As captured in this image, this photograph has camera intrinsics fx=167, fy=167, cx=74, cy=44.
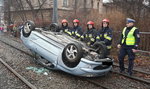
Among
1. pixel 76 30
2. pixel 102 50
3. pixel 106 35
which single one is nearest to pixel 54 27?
pixel 76 30

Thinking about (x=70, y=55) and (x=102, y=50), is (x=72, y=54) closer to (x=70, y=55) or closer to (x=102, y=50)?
(x=70, y=55)

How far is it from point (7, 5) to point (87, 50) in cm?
2623

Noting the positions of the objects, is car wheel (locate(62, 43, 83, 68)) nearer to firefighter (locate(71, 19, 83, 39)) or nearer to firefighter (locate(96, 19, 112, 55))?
firefighter (locate(96, 19, 112, 55))

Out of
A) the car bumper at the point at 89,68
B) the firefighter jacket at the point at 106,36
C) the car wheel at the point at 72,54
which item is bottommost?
the car bumper at the point at 89,68

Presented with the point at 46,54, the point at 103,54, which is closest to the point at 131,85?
the point at 103,54

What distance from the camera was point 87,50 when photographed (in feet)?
16.7

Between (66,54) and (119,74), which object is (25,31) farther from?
(119,74)

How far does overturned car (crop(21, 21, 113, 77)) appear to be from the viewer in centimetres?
471

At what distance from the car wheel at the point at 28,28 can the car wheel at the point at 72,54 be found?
2.17 m

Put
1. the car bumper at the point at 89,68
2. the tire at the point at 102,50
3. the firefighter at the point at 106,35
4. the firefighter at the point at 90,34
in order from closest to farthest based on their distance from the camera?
the car bumper at the point at 89,68, the tire at the point at 102,50, the firefighter at the point at 106,35, the firefighter at the point at 90,34

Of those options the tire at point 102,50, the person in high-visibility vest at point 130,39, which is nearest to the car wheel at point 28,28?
the tire at point 102,50

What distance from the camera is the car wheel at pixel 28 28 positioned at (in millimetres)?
6598

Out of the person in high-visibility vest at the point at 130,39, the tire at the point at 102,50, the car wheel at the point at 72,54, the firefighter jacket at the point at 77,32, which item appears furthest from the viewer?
the firefighter jacket at the point at 77,32

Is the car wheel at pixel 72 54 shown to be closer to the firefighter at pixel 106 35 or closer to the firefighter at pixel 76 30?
Result: the firefighter at pixel 106 35
